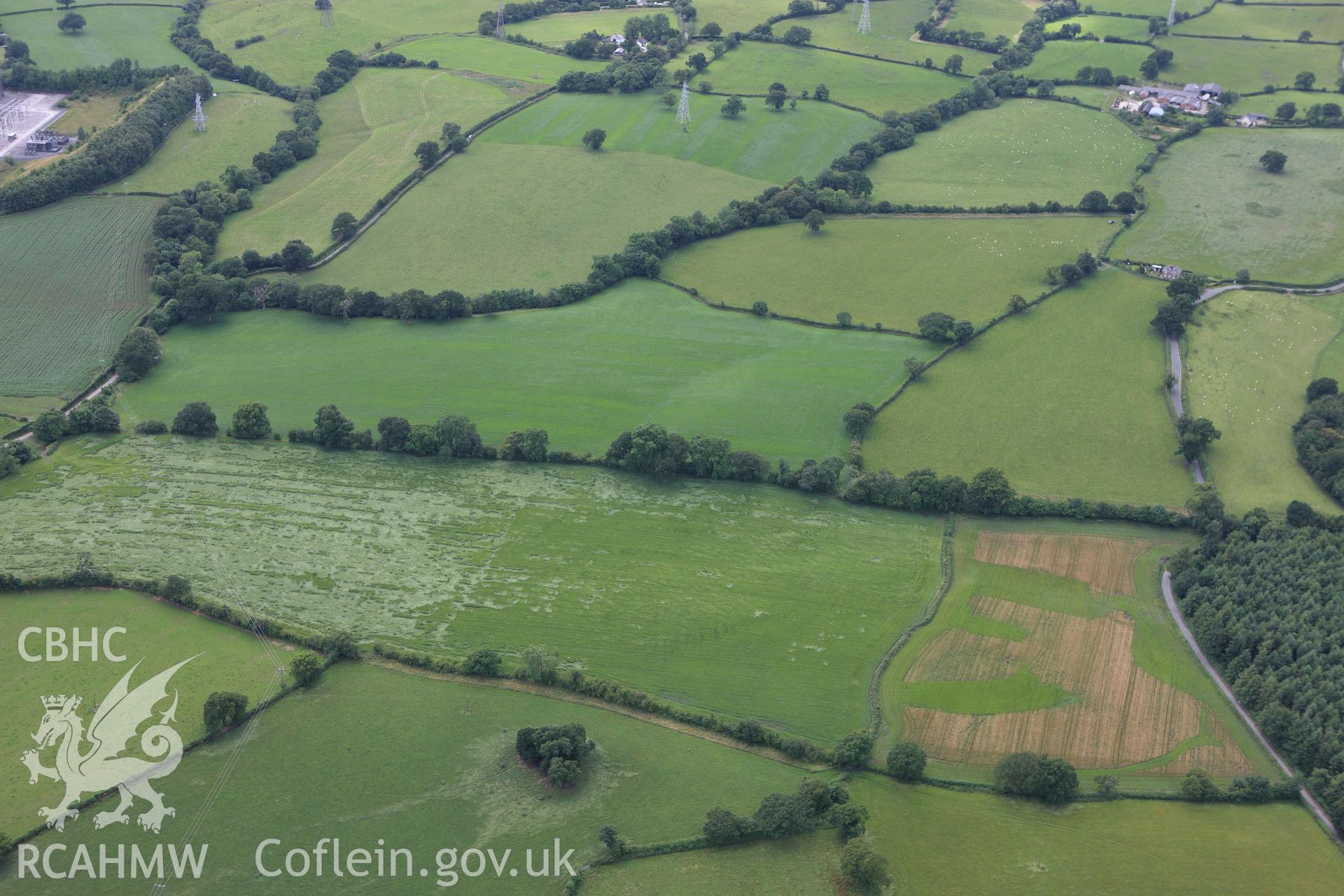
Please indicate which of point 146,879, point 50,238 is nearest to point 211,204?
point 50,238

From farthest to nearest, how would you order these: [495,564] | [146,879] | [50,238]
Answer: [50,238] → [495,564] → [146,879]

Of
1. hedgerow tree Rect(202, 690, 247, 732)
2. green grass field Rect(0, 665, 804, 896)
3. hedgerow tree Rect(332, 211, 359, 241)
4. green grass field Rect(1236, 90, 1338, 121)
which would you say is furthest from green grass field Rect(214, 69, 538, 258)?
green grass field Rect(1236, 90, 1338, 121)

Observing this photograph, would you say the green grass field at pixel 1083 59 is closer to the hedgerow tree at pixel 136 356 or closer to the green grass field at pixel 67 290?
the green grass field at pixel 67 290

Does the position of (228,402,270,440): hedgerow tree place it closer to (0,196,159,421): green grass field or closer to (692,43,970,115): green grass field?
(0,196,159,421): green grass field

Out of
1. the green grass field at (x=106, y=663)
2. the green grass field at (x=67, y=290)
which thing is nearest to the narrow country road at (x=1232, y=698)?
the green grass field at (x=106, y=663)

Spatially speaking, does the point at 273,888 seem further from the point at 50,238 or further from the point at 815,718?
the point at 50,238

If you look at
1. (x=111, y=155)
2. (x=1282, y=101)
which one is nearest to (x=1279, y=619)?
(x=1282, y=101)
